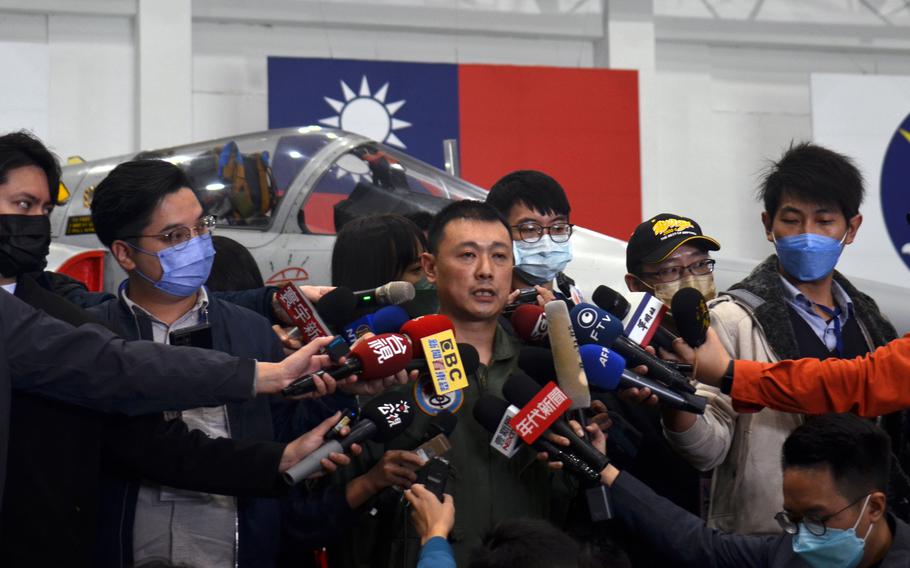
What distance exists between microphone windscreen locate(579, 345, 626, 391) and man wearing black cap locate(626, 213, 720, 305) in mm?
1086

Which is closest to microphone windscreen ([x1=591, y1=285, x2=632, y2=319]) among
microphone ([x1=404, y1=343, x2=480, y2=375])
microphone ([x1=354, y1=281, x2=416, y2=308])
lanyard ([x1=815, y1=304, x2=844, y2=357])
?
microphone ([x1=404, y1=343, x2=480, y2=375])

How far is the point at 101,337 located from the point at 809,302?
83.0 inches

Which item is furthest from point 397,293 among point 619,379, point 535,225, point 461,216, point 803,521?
point 803,521

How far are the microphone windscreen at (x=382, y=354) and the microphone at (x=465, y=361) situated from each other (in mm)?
118

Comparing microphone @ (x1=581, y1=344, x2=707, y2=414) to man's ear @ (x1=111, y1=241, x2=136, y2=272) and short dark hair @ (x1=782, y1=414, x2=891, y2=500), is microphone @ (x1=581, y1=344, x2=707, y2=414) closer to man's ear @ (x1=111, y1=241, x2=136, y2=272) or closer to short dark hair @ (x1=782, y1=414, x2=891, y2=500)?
short dark hair @ (x1=782, y1=414, x2=891, y2=500)

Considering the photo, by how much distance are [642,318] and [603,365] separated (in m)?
0.24

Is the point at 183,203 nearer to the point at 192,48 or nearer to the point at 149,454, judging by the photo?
the point at 149,454

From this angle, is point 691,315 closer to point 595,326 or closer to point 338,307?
point 595,326

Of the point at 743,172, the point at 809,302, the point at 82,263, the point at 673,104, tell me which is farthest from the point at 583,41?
the point at 809,302

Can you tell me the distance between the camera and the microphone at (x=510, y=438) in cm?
296

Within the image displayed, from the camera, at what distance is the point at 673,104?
1348 cm

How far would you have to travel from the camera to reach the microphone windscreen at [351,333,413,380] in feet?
9.29

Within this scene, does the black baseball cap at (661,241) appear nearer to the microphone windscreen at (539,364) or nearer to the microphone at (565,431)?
the microphone windscreen at (539,364)

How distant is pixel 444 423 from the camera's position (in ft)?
9.97
